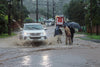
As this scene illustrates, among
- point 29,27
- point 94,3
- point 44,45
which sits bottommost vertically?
point 44,45

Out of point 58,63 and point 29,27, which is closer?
point 58,63

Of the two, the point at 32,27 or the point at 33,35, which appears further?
the point at 32,27

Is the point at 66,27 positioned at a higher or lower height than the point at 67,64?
higher

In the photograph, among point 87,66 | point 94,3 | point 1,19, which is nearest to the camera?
point 87,66

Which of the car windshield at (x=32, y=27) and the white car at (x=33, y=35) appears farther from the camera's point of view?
the car windshield at (x=32, y=27)

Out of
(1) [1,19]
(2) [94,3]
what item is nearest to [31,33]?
(1) [1,19]

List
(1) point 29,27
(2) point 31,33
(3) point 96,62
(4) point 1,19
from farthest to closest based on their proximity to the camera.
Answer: (4) point 1,19 < (1) point 29,27 < (2) point 31,33 < (3) point 96,62

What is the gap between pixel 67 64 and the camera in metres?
9.32

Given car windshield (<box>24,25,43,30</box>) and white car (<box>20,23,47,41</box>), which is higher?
car windshield (<box>24,25,43,30</box>)

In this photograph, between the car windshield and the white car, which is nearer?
the white car

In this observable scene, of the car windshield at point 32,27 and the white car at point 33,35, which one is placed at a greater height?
the car windshield at point 32,27

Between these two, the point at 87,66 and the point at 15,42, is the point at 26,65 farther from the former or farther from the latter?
the point at 15,42

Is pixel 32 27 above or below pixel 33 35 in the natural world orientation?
above

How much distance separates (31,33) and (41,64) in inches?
291
